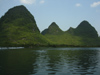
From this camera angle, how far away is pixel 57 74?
25562 mm

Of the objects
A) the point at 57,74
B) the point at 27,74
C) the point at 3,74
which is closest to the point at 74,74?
the point at 57,74

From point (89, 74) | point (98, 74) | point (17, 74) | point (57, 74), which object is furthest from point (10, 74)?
point (98, 74)

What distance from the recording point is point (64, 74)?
25703 millimetres

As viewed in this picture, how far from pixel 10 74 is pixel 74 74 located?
1173 cm

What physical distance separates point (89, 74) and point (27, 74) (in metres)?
11.4

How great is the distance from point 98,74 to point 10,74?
636 inches

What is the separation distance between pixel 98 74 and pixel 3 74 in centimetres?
1743

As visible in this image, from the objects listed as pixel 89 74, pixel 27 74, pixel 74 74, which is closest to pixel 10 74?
pixel 27 74

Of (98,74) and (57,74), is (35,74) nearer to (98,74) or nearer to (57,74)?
(57,74)

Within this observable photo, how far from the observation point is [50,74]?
2539cm

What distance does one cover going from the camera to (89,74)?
25.5 metres

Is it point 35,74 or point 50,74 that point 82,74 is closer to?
point 50,74

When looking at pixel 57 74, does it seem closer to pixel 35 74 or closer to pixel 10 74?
pixel 35 74

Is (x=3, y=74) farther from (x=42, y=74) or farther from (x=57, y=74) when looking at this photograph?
(x=57, y=74)
